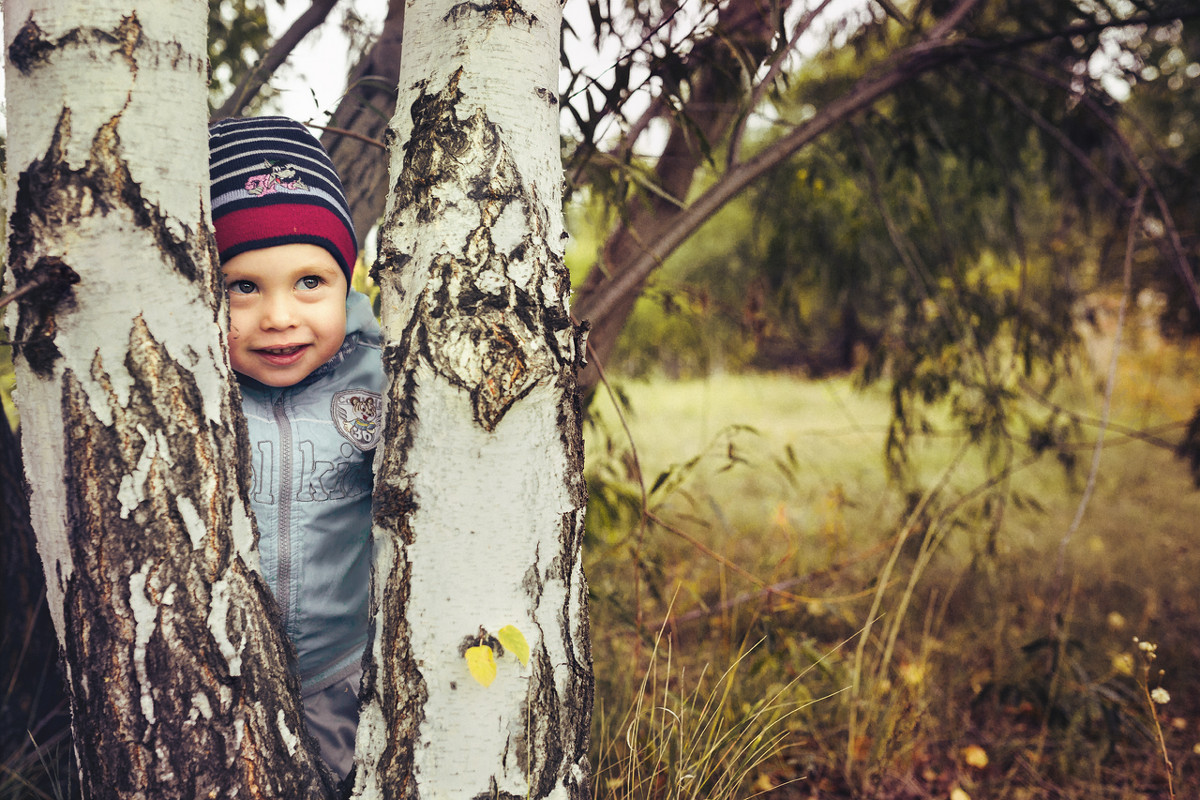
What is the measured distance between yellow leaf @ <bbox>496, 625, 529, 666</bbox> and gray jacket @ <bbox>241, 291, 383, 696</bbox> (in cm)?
50

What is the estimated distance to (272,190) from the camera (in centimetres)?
118

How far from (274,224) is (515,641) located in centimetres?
76

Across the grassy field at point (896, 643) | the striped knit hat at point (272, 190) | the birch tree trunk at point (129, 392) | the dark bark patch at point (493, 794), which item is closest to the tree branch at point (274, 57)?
the striped knit hat at point (272, 190)

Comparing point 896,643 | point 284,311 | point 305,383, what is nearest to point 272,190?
point 284,311

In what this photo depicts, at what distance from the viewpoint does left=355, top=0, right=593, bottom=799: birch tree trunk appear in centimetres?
89

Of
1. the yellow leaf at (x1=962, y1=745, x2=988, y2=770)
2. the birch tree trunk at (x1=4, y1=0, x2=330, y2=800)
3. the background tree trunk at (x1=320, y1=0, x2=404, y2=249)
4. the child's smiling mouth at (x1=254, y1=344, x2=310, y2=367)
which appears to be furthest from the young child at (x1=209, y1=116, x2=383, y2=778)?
the yellow leaf at (x1=962, y1=745, x2=988, y2=770)

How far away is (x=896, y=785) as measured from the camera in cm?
197

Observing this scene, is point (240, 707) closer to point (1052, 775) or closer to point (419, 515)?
point (419, 515)

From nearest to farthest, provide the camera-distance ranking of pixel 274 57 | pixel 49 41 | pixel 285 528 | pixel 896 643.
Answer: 1. pixel 49 41
2. pixel 285 528
3. pixel 274 57
4. pixel 896 643

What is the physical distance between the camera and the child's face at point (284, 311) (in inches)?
46.7

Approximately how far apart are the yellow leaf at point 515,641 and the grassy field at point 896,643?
0.42 metres

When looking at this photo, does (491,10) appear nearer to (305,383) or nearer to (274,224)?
(274,224)

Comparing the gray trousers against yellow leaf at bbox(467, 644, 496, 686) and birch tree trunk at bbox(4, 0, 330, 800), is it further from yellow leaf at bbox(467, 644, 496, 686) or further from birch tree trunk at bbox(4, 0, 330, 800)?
yellow leaf at bbox(467, 644, 496, 686)

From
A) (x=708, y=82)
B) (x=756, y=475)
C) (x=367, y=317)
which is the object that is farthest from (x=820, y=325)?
(x=367, y=317)
